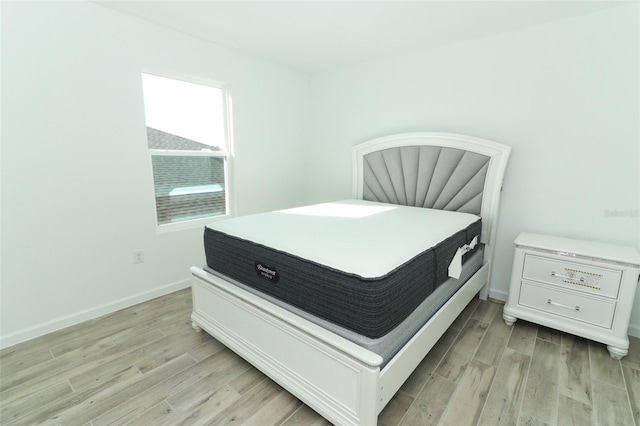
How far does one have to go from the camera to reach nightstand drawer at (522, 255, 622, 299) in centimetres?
190

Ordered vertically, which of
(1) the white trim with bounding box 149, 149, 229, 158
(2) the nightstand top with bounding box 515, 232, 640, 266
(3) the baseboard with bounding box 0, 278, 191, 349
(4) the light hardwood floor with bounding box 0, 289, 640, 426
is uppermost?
(1) the white trim with bounding box 149, 149, 229, 158

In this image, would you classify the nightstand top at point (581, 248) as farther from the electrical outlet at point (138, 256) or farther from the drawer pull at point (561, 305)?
the electrical outlet at point (138, 256)

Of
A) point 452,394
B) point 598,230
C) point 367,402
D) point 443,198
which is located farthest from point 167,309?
point 598,230

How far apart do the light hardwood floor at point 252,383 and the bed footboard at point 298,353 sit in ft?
0.45

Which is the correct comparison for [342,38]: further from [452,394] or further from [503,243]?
[452,394]

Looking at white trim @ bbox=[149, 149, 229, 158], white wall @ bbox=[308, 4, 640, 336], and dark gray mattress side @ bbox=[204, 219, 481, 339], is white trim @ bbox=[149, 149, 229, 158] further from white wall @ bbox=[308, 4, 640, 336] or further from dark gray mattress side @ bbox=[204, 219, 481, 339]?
white wall @ bbox=[308, 4, 640, 336]

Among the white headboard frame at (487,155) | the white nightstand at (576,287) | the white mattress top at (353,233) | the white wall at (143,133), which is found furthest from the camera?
the white headboard frame at (487,155)

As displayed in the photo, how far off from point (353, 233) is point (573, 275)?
1.53m

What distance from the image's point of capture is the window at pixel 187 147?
2.63 m

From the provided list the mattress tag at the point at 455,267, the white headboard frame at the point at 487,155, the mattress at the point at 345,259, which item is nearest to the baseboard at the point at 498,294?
the white headboard frame at the point at 487,155

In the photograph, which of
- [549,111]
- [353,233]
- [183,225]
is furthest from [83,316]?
→ [549,111]


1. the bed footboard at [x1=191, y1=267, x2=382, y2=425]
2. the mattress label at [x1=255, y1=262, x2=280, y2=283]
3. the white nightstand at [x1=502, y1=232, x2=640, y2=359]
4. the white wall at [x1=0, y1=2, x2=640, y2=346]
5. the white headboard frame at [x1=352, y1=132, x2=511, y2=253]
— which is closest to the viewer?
the bed footboard at [x1=191, y1=267, x2=382, y2=425]

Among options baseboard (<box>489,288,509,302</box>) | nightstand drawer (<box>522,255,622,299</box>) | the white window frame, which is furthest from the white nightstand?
the white window frame

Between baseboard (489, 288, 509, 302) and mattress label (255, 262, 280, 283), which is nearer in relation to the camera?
mattress label (255, 262, 280, 283)
